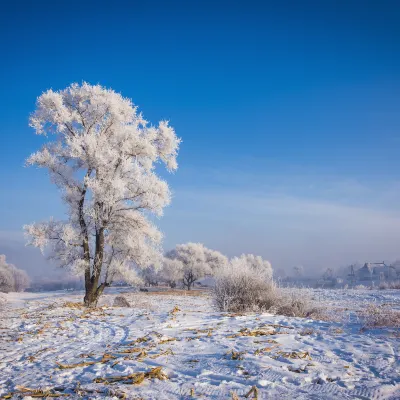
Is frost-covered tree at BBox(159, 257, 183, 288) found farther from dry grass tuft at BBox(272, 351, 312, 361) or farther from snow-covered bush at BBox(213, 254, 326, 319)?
dry grass tuft at BBox(272, 351, 312, 361)

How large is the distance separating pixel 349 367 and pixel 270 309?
541 centimetres

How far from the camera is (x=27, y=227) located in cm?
1281

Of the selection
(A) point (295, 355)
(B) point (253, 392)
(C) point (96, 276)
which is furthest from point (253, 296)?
(C) point (96, 276)

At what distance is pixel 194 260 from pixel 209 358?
5596cm

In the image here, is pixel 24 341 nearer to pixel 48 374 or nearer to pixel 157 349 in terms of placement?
pixel 48 374

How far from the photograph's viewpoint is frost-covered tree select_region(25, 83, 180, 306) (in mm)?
12953

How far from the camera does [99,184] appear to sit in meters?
13.0

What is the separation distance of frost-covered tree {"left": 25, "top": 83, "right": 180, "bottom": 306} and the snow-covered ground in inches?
208

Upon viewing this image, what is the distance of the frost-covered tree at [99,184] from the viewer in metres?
13.0

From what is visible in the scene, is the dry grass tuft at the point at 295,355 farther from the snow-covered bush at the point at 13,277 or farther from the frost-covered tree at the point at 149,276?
the frost-covered tree at the point at 149,276

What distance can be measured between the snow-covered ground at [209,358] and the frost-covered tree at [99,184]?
208 inches

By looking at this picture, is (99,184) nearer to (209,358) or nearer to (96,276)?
(96,276)

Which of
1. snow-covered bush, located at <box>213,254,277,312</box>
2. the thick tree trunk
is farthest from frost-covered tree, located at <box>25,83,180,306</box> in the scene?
snow-covered bush, located at <box>213,254,277,312</box>

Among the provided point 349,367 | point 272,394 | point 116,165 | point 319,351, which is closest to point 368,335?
point 319,351
